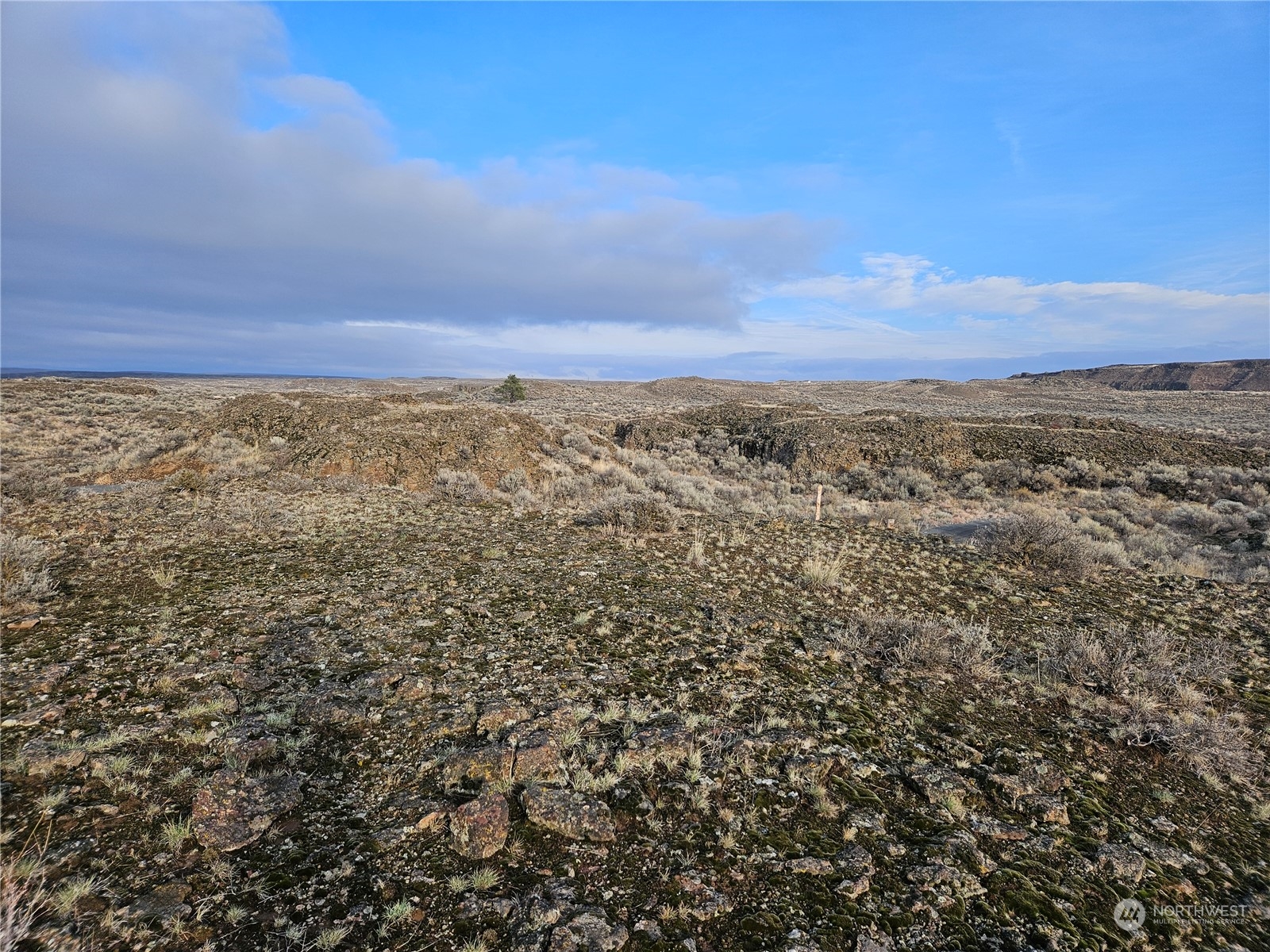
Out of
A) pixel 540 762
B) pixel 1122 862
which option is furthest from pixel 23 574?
pixel 1122 862

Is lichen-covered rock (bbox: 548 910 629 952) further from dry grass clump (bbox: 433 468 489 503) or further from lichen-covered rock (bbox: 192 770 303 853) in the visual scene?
dry grass clump (bbox: 433 468 489 503)

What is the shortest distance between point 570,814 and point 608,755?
23.2 inches

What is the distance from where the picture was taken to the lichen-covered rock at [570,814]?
129 inches

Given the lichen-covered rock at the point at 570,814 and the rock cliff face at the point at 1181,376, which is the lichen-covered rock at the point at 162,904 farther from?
the rock cliff face at the point at 1181,376

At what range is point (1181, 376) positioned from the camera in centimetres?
10769

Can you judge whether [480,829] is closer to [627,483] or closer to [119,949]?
[119,949]

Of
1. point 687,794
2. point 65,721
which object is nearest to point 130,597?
point 65,721

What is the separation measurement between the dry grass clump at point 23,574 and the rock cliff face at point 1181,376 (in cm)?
13395

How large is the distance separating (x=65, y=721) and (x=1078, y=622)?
9827mm

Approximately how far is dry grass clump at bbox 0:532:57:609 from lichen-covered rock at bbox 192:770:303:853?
4.23 meters

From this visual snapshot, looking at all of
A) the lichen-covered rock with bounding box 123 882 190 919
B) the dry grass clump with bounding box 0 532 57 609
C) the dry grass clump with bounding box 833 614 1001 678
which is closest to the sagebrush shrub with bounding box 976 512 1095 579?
the dry grass clump with bounding box 833 614 1001 678

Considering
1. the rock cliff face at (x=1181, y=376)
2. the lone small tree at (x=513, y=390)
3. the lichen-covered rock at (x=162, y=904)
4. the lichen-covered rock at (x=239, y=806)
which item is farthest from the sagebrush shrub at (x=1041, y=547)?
the rock cliff face at (x=1181, y=376)

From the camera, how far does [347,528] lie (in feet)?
29.7

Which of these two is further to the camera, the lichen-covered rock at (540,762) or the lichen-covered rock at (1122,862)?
the lichen-covered rock at (540,762)
